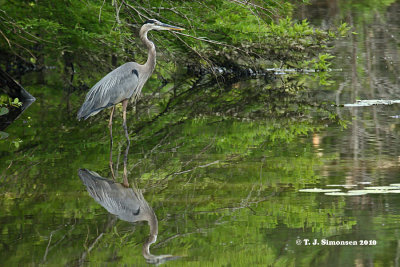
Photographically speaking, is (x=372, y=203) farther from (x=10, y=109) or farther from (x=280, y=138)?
(x=10, y=109)

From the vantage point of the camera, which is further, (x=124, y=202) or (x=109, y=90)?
(x=109, y=90)

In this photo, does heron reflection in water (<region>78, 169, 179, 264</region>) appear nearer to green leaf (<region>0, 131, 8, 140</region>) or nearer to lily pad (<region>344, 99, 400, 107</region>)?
green leaf (<region>0, 131, 8, 140</region>)

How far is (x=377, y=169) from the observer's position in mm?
8734

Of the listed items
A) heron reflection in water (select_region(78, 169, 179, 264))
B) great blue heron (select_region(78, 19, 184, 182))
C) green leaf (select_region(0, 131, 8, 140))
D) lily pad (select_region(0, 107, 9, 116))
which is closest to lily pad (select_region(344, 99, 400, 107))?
great blue heron (select_region(78, 19, 184, 182))

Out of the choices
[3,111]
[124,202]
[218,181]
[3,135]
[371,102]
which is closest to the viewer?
[124,202]

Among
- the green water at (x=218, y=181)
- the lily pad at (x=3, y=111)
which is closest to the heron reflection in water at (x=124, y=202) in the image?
the green water at (x=218, y=181)

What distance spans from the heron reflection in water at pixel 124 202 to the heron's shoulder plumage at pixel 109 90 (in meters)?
2.25

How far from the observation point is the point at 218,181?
336 inches

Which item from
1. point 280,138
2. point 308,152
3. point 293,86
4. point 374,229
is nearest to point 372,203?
point 374,229

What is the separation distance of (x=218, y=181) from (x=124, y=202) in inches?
49.9

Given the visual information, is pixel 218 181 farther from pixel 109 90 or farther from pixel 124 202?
pixel 109 90

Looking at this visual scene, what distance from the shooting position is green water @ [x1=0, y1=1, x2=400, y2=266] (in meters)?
6.01

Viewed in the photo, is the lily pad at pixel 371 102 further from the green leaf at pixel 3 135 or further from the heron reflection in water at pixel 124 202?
the heron reflection in water at pixel 124 202

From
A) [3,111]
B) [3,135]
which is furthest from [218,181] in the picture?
[3,111]
